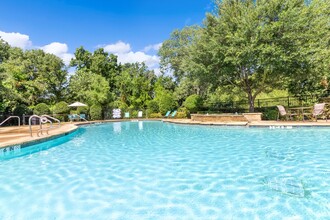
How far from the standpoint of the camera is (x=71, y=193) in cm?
386

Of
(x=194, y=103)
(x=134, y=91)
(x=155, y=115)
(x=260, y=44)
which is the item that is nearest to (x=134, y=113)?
(x=155, y=115)

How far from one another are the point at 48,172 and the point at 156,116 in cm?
1831

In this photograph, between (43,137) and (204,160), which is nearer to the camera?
(204,160)

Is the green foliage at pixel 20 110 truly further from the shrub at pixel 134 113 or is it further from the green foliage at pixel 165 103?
the green foliage at pixel 165 103

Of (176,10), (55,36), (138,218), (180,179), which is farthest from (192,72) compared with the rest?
(55,36)

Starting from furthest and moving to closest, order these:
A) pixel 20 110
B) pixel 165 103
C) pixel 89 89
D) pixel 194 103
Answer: pixel 89 89, pixel 165 103, pixel 194 103, pixel 20 110

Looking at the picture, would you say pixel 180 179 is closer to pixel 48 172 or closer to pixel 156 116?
pixel 48 172

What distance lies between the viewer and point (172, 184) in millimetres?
4121

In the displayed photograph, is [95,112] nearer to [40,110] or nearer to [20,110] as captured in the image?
[40,110]

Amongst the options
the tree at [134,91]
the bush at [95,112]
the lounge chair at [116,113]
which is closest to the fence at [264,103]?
the tree at [134,91]

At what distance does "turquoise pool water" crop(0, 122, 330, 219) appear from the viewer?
309cm

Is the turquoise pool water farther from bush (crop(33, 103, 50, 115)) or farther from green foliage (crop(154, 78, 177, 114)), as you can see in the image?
green foliage (crop(154, 78, 177, 114))

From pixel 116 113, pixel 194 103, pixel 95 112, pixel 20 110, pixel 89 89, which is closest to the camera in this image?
pixel 20 110

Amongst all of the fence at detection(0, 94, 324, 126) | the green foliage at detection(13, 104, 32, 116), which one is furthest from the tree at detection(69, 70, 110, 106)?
the green foliage at detection(13, 104, 32, 116)
